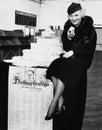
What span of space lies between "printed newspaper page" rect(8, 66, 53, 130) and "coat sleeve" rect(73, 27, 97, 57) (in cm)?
44

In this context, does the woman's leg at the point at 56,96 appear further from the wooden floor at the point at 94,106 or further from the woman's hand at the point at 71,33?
the wooden floor at the point at 94,106

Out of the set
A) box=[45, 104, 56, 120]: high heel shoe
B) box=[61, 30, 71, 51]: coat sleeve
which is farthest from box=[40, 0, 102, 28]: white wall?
box=[45, 104, 56, 120]: high heel shoe

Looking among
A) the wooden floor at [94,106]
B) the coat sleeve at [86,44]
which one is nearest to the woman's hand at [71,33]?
the coat sleeve at [86,44]

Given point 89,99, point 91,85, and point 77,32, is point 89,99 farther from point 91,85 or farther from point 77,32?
point 77,32

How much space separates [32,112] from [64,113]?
338mm

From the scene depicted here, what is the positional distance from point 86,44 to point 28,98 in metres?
0.84

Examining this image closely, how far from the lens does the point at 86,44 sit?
2459 mm

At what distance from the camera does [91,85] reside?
6.14 m

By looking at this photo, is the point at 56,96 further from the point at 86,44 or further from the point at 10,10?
the point at 10,10

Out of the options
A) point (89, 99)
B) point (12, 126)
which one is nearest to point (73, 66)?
point (12, 126)

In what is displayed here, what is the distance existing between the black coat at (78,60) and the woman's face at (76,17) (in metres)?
0.04

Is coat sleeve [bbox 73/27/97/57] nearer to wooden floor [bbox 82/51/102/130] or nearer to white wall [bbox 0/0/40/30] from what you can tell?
wooden floor [bbox 82/51/102/130]

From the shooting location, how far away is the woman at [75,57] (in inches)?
97.0

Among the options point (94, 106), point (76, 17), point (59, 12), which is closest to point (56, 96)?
point (76, 17)
